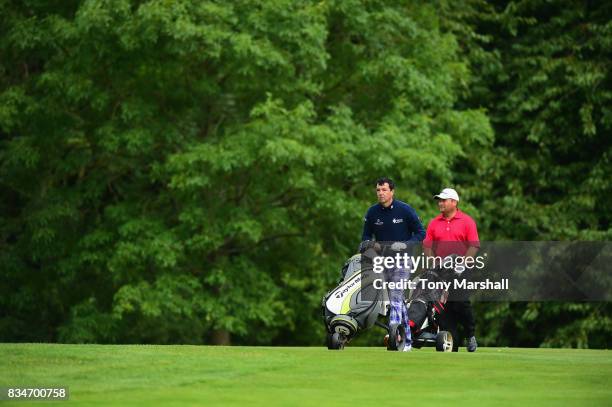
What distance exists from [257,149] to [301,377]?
13.7m

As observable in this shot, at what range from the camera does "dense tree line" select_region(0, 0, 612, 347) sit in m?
26.4

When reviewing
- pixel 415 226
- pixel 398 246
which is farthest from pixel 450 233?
pixel 398 246

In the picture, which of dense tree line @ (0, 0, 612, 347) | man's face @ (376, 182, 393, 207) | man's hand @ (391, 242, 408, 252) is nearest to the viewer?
man's hand @ (391, 242, 408, 252)

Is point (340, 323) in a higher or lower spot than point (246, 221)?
lower

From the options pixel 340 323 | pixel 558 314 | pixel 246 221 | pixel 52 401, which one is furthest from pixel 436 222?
pixel 558 314

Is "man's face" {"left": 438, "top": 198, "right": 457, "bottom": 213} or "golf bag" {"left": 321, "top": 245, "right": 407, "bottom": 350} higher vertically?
"man's face" {"left": 438, "top": 198, "right": 457, "bottom": 213}

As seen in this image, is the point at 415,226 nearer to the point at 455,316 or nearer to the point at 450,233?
the point at 450,233

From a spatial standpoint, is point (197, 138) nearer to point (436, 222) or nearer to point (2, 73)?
point (2, 73)

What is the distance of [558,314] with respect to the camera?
3009 centimetres

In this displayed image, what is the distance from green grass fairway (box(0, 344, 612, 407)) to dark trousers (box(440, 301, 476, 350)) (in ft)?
2.39

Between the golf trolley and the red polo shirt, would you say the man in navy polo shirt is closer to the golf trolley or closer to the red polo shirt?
the golf trolley

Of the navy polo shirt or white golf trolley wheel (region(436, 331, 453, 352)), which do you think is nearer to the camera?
the navy polo shirt

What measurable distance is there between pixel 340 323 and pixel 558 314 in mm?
15766

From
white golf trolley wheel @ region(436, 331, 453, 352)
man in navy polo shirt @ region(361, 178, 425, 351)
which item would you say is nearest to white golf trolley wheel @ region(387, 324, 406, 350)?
man in navy polo shirt @ region(361, 178, 425, 351)
